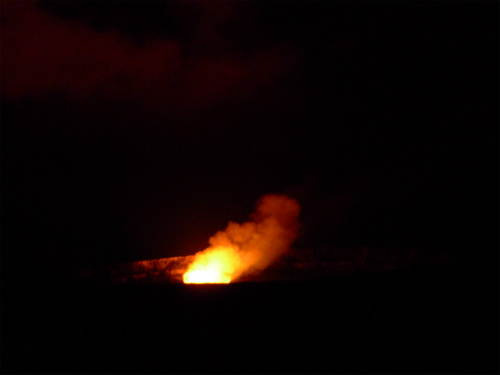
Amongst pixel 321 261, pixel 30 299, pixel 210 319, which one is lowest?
pixel 210 319

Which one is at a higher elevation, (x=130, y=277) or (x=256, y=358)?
(x=130, y=277)

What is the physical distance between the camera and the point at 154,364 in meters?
3.36

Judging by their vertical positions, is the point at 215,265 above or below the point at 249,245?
below

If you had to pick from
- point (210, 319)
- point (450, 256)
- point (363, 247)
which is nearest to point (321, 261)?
point (363, 247)

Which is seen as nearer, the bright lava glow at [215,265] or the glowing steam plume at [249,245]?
the bright lava glow at [215,265]

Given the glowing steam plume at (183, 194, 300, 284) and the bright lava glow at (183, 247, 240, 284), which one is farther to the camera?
the glowing steam plume at (183, 194, 300, 284)

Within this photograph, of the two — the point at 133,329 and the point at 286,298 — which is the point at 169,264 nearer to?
the point at 133,329

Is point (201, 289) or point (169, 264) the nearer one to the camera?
point (201, 289)

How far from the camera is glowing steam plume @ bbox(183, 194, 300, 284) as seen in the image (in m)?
5.95

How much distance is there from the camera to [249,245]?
6184 mm

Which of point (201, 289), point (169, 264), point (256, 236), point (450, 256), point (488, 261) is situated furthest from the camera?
point (256, 236)

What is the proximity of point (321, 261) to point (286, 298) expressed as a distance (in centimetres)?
288

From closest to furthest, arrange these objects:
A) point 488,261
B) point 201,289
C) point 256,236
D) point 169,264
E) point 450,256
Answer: point 201,289 < point 488,261 < point 450,256 < point 169,264 < point 256,236

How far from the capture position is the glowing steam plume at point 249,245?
595 centimetres
